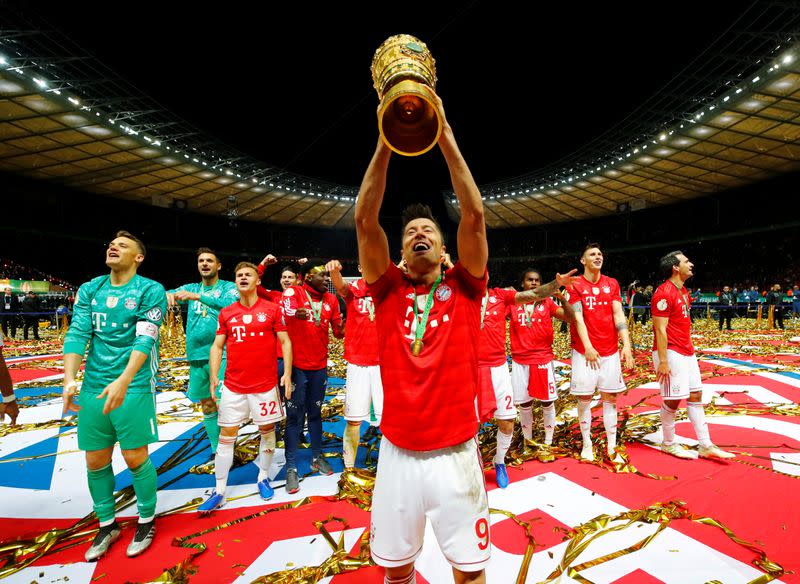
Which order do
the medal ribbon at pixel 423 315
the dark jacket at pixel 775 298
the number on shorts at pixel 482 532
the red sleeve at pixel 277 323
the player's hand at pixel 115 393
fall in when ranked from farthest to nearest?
1. the dark jacket at pixel 775 298
2. the red sleeve at pixel 277 323
3. the player's hand at pixel 115 393
4. the medal ribbon at pixel 423 315
5. the number on shorts at pixel 482 532

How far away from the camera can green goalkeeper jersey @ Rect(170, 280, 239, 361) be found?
4.66 meters

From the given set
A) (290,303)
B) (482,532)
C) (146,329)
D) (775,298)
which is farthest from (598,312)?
(775,298)

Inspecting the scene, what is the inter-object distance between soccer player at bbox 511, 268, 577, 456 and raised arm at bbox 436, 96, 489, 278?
300 cm

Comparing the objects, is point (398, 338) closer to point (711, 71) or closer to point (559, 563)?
point (559, 563)

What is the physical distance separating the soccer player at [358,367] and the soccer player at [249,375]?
742 mm

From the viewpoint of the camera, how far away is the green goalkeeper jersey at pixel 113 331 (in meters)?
3.03

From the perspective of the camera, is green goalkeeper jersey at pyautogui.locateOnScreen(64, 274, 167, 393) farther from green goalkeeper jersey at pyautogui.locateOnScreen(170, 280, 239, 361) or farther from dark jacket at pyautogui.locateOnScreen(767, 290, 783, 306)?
dark jacket at pyautogui.locateOnScreen(767, 290, 783, 306)

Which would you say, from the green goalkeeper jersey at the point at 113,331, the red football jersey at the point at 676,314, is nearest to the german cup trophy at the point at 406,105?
the green goalkeeper jersey at the point at 113,331

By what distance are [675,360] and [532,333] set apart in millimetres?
1718

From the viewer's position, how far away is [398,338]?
188 cm

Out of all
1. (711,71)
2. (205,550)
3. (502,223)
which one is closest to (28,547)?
(205,550)

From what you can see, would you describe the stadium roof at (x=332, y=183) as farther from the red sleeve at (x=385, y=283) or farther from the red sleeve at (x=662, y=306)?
the red sleeve at (x=385, y=283)

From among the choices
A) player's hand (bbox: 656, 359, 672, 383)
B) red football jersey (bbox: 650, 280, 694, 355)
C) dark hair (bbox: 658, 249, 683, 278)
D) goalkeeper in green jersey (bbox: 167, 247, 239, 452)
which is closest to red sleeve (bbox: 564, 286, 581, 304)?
red football jersey (bbox: 650, 280, 694, 355)

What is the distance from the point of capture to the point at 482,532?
5.49 feet
